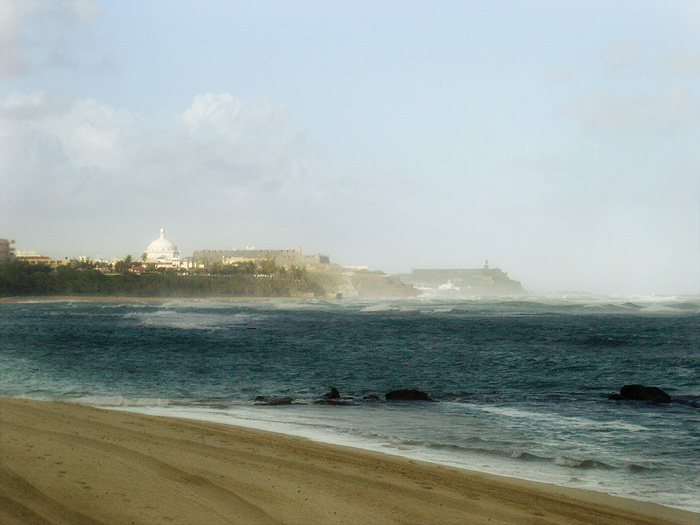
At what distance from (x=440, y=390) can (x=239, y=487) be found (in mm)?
12257

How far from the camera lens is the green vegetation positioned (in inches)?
4262

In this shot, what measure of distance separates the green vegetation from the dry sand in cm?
10902

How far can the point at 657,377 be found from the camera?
69.9 feet

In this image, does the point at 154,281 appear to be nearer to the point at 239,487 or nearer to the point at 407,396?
the point at 407,396

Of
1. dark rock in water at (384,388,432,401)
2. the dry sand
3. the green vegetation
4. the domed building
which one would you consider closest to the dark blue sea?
dark rock in water at (384,388,432,401)

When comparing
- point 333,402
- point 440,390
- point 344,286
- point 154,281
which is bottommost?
point 440,390

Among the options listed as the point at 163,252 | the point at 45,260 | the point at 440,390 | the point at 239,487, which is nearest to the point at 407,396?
the point at 440,390

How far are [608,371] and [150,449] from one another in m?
19.3

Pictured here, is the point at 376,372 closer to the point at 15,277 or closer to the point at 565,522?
the point at 565,522

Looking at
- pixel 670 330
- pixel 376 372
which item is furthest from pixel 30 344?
pixel 670 330

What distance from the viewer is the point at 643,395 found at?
52.4ft

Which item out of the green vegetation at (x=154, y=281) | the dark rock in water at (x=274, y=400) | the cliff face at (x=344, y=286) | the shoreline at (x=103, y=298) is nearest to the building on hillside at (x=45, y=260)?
the green vegetation at (x=154, y=281)

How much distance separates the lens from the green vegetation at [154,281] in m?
108

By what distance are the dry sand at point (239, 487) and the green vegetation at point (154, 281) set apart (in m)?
109
